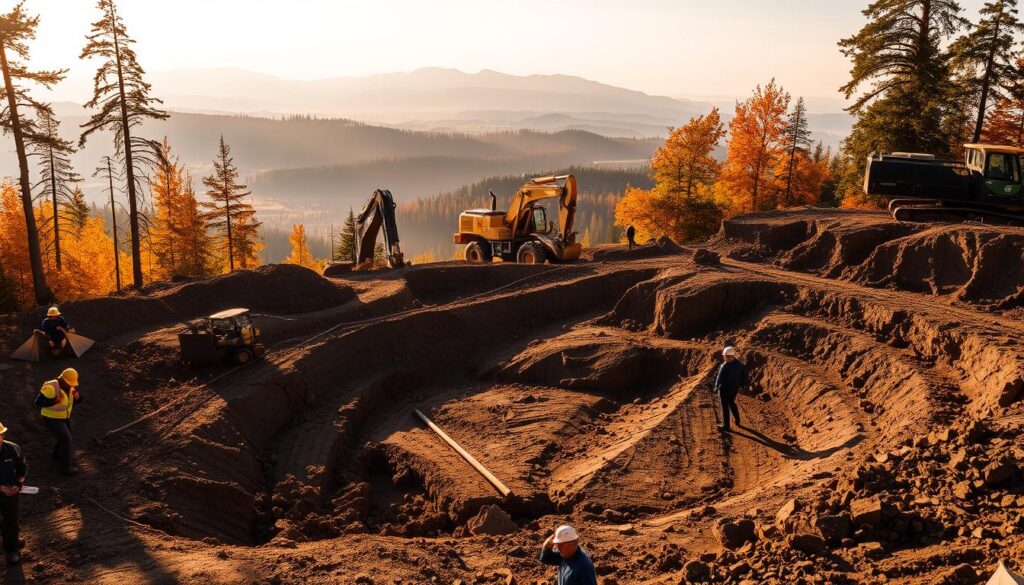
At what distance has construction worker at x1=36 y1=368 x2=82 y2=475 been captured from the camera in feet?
39.6

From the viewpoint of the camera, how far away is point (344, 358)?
20.4 metres

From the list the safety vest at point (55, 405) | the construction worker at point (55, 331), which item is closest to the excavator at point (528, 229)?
the construction worker at point (55, 331)

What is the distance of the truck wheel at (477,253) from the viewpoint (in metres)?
31.8

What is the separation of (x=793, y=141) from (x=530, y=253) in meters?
22.9

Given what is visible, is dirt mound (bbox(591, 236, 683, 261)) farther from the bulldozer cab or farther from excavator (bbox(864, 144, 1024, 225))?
the bulldozer cab

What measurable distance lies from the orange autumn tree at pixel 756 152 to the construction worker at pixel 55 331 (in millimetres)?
36703

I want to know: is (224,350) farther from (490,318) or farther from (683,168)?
(683,168)

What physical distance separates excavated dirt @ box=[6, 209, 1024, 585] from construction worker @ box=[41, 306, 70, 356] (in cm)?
44

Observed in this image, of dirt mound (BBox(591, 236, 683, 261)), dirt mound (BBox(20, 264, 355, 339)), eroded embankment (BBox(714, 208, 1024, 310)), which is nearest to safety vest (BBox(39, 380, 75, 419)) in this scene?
dirt mound (BBox(20, 264, 355, 339))

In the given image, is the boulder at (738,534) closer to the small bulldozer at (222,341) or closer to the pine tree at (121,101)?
the small bulldozer at (222,341)

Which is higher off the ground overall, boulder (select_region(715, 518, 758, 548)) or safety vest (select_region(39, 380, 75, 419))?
safety vest (select_region(39, 380, 75, 419))

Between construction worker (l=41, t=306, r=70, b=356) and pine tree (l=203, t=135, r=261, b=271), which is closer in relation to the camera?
construction worker (l=41, t=306, r=70, b=356)

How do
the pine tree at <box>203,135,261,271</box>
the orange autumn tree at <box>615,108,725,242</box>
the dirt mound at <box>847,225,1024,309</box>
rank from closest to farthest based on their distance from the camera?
the dirt mound at <box>847,225,1024,309</box> < the pine tree at <box>203,135,261,271</box> < the orange autumn tree at <box>615,108,725,242</box>

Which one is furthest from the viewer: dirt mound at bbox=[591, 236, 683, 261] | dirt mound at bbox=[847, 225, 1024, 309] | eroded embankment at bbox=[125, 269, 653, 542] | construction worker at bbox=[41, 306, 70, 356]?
dirt mound at bbox=[591, 236, 683, 261]
